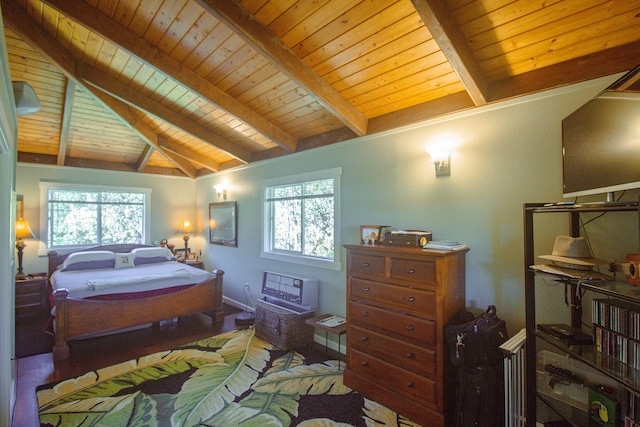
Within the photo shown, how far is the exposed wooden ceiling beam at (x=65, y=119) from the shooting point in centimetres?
366

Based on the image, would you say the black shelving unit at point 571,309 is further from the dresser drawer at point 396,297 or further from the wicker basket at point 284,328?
the wicker basket at point 284,328

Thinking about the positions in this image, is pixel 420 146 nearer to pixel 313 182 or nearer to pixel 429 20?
pixel 429 20

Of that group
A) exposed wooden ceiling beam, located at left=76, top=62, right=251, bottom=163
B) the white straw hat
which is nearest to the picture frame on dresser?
the white straw hat

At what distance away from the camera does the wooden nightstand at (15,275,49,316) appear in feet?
14.3

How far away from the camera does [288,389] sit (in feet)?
8.93

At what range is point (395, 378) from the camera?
7.93 feet

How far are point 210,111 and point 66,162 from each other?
10.3 ft

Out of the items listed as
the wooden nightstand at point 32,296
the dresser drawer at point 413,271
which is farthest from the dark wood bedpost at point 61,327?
the dresser drawer at point 413,271

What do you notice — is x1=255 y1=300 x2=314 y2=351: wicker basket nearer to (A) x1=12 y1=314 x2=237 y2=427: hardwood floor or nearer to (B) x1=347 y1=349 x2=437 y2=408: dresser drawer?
(A) x1=12 y1=314 x2=237 y2=427: hardwood floor

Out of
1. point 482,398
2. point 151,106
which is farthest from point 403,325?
point 151,106

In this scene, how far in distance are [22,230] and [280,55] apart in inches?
188

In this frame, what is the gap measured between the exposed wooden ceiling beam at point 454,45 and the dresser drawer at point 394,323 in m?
1.70

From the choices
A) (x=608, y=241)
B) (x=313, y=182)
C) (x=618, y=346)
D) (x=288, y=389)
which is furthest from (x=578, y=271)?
(x=313, y=182)

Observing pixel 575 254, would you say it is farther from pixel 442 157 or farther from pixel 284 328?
pixel 284 328
